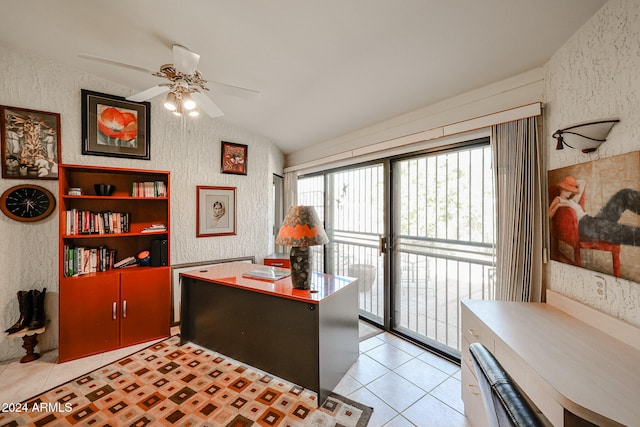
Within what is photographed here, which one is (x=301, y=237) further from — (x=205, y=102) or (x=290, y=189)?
(x=290, y=189)

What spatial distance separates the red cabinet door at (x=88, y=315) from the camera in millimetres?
2461

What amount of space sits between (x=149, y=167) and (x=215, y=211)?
3.07 ft

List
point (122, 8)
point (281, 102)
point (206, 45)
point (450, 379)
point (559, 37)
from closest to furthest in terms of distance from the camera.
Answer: point (559, 37) < point (122, 8) < point (206, 45) < point (450, 379) < point (281, 102)

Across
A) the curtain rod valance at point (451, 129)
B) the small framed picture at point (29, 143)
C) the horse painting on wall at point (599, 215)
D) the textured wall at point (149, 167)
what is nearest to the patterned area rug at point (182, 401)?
the textured wall at point (149, 167)

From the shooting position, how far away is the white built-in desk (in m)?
0.86

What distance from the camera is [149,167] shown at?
3182 millimetres

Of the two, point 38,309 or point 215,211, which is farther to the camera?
point 215,211

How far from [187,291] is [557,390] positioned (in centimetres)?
280

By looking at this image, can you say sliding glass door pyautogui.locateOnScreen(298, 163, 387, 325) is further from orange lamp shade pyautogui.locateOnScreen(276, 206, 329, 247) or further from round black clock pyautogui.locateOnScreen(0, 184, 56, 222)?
round black clock pyautogui.locateOnScreen(0, 184, 56, 222)

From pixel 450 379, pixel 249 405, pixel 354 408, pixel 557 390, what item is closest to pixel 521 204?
pixel 557 390

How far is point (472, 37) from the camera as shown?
1.64 meters

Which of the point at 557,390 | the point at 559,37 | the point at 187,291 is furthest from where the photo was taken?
the point at 187,291

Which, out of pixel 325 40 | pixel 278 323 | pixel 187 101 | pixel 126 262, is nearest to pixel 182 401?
pixel 278 323

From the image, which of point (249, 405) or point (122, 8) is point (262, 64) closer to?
point (122, 8)
